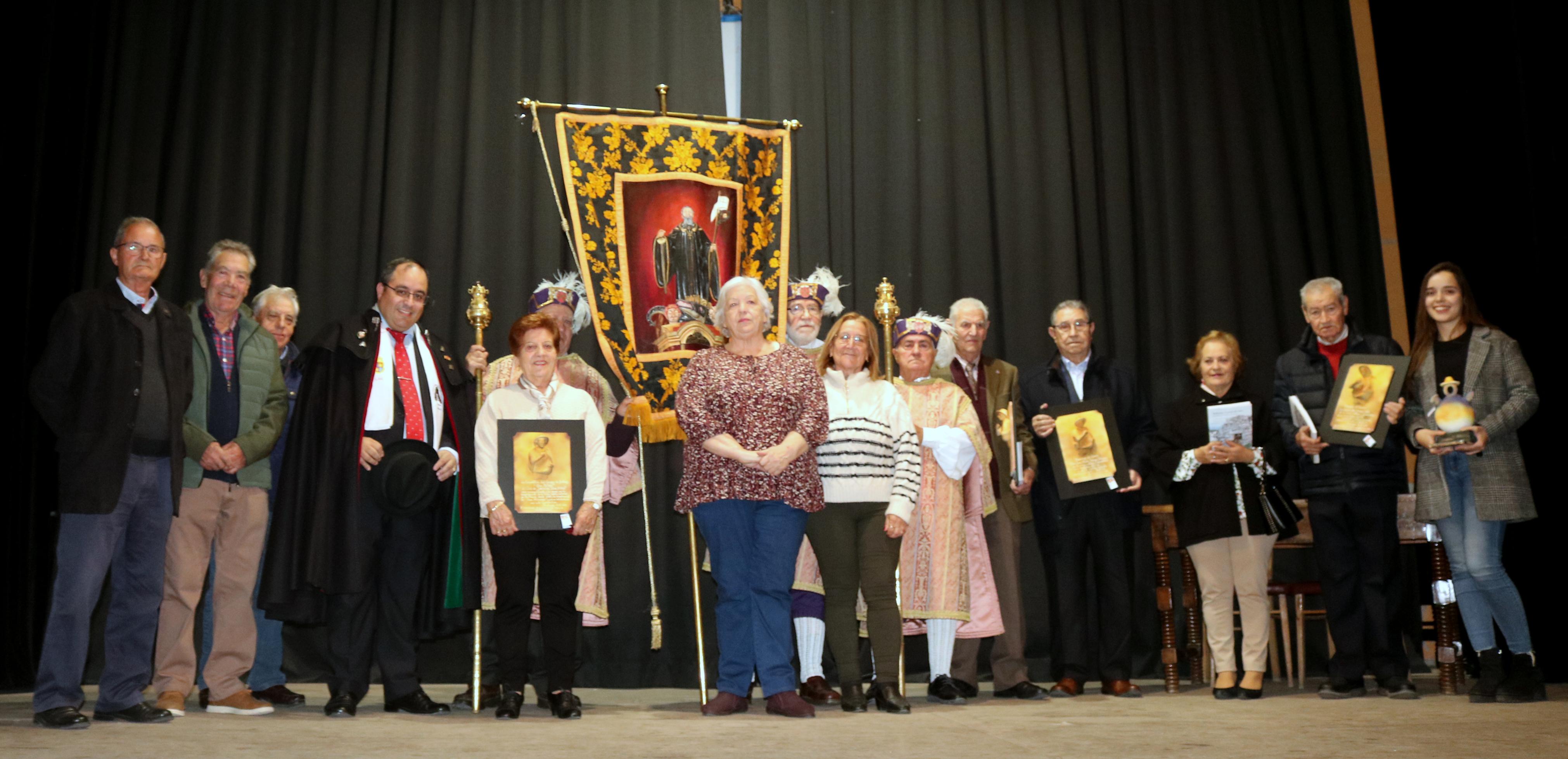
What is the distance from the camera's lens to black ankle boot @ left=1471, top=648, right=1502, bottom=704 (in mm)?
4191

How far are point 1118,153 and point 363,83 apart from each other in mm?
3922

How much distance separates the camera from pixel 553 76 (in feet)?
19.8

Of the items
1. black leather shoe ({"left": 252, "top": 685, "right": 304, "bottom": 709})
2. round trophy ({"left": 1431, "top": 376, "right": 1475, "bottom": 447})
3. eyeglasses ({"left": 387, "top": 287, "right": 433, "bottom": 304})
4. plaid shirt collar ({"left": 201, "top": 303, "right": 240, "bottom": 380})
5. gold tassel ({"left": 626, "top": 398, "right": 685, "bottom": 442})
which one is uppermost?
eyeglasses ({"left": 387, "top": 287, "right": 433, "bottom": 304})

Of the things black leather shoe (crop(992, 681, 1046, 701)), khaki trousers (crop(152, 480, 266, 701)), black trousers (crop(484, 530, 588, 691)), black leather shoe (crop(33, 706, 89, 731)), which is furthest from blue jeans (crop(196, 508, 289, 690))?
black leather shoe (crop(992, 681, 1046, 701))

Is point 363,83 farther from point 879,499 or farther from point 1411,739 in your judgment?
point 1411,739

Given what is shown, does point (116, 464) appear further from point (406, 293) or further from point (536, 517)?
point (536, 517)

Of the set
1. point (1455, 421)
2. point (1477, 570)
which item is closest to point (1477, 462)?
point (1455, 421)

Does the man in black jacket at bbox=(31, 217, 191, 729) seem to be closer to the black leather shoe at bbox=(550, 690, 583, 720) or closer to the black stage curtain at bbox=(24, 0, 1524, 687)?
the black leather shoe at bbox=(550, 690, 583, 720)

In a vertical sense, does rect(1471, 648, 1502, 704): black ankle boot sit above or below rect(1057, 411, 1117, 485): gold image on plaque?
below

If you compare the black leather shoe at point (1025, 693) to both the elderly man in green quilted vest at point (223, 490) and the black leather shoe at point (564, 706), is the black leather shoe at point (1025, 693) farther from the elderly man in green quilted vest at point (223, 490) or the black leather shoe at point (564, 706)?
the elderly man in green quilted vest at point (223, 490)

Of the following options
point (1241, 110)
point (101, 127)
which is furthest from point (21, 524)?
point (1241, 110)

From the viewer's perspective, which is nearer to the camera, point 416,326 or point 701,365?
point 701,365

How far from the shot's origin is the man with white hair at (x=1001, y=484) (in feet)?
15.2

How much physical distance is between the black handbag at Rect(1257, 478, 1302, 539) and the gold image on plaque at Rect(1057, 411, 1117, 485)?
55 centimetres
